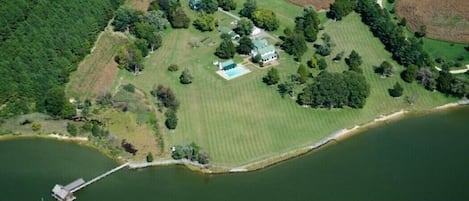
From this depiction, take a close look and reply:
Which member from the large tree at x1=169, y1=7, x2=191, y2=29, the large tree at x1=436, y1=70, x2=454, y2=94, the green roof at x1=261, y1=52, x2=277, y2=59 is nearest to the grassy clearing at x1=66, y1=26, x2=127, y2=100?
the large tree at x1=169, y1=7, x2=191, y2=29

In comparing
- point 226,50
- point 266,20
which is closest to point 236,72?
point 226,50

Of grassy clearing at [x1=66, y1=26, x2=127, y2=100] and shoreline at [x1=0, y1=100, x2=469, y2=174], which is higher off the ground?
shoreline at [x1=0, y1=100, x2=469, y2=174]

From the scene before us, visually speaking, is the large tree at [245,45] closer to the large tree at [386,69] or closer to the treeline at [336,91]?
the treeline at [336,91]

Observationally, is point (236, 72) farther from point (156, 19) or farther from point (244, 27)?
point (156, 19)

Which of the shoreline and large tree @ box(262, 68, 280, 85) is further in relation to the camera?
large tree @ box(262, 68, 280, 85)

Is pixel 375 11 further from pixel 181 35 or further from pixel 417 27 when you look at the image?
pixel 181 35

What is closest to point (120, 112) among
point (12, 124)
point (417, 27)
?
point (12, 124)

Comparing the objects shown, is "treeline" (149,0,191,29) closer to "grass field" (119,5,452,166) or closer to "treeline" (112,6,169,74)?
"treeline" (112,6,169,74)

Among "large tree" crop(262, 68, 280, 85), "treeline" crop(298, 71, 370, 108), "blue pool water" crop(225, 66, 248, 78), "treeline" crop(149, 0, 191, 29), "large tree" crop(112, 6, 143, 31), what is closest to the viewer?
"treeline" crop(298, 71, 370, 108)
